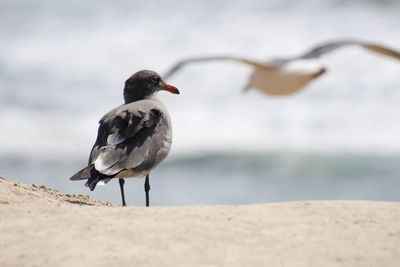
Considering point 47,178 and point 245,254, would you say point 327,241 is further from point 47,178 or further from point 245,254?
point 47,178

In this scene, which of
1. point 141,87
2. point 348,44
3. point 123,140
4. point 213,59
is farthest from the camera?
point 141,87

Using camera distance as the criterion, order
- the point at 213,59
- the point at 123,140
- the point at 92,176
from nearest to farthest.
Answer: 1. the point at 213,59
2. the point at 92,176
3. the point at 123,140

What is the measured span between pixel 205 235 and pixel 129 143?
320 cm

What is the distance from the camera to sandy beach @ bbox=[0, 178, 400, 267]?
502 cm

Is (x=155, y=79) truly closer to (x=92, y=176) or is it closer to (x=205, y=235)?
(x=92, y=176)

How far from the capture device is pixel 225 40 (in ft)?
93.4

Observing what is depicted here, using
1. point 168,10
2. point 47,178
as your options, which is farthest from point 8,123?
point 168,10

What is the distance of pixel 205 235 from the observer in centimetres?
536

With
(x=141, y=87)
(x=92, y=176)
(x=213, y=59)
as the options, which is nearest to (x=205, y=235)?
(x=213, y=59)

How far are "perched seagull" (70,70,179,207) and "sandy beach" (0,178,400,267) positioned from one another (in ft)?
5.83

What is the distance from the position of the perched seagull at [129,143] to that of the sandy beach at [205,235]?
5.83 ft

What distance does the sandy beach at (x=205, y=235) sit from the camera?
502cm

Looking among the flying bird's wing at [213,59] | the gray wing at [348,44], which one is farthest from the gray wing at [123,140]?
the gray wing at [348,44]

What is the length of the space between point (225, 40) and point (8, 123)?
8.56m
